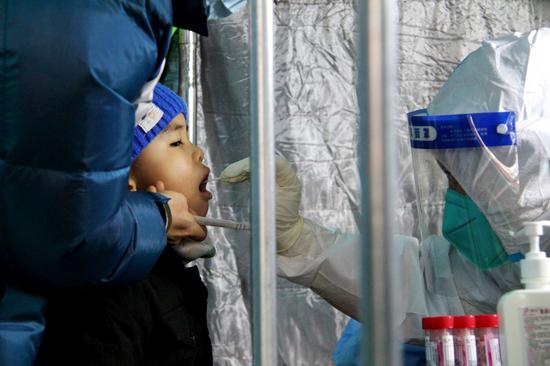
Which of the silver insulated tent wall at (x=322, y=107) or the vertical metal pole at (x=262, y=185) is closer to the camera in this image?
the vertical metal pole at (x=262, y=185)

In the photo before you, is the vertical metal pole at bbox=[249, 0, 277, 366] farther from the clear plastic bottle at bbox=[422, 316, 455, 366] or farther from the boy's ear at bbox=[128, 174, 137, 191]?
the boy's ear at bbox=[128, 174, 137, 191]

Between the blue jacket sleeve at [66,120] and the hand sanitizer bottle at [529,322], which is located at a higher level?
the blue jacket sleeve at [66,120]

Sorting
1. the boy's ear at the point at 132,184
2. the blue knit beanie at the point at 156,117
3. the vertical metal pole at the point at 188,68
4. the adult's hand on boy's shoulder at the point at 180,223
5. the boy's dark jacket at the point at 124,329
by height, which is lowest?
the boy's dark jacket at the point at 124,329

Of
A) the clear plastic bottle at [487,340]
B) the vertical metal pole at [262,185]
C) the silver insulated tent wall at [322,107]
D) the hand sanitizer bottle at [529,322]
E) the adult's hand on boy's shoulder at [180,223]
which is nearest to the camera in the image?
the vertical metal pole at [262,185]

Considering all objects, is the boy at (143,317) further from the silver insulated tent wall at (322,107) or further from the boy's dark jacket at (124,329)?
the silver insulated tent wall at (322,107)

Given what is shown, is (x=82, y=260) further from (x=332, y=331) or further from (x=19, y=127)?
(x=332, y=331)

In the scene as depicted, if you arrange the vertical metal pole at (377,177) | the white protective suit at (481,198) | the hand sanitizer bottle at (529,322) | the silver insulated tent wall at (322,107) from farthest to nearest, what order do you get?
the silver insulated tent wall at (322,107)
the white protective suit at (481,198)
the hand sanitizer bottle at (529,322)
the vertical metal pole at (377,177)

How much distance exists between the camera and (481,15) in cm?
183

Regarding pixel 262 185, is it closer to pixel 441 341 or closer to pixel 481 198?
pixel 441 341

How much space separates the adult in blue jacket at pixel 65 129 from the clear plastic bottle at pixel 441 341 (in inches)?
13.8

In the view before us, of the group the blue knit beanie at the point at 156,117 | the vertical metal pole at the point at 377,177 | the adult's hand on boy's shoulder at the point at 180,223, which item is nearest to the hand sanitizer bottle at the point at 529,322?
the vertical metal pole at the point at 377,177

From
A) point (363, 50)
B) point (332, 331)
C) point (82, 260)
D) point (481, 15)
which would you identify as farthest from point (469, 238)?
point (481, 15)

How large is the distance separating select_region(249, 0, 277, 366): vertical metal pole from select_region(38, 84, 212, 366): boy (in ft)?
1.01

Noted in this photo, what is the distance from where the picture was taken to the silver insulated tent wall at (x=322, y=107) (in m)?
1.80
